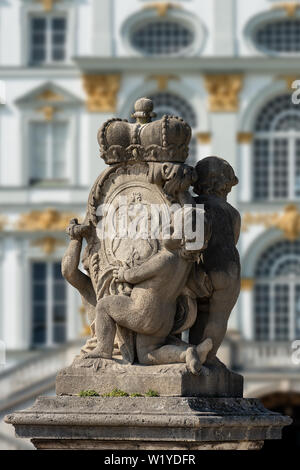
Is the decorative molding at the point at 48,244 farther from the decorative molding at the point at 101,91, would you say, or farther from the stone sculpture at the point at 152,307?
the stone sculpture at the point at 152,307

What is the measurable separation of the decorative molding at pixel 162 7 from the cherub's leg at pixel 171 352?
3480 cm

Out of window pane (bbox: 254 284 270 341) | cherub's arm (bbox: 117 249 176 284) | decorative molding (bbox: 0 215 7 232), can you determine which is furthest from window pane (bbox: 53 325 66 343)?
cherub's arm (bbox: 117 249 176 284)

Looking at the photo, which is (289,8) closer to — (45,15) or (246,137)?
(246,137)

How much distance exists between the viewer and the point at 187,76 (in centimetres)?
5075

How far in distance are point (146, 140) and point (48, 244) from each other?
3477 cm

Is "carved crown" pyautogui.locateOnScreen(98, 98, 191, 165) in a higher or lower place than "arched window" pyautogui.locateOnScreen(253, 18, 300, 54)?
lower

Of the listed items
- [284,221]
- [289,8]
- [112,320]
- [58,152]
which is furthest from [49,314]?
[112,320]

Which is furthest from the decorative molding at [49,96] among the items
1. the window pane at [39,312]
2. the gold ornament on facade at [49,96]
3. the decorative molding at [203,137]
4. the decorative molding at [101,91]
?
the window pane at [39,312]

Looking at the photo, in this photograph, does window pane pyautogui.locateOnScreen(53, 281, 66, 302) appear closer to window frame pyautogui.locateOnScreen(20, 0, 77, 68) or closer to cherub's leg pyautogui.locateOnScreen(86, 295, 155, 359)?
window frame pyautogui.locateOnScreen(20, 0, 77, 68)

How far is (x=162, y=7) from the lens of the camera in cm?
4988

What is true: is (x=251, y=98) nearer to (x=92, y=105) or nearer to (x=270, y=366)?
(x=92, y=105)

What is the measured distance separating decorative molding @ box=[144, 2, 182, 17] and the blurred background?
0.06 m

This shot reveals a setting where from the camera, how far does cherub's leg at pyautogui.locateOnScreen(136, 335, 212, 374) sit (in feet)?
50.5
